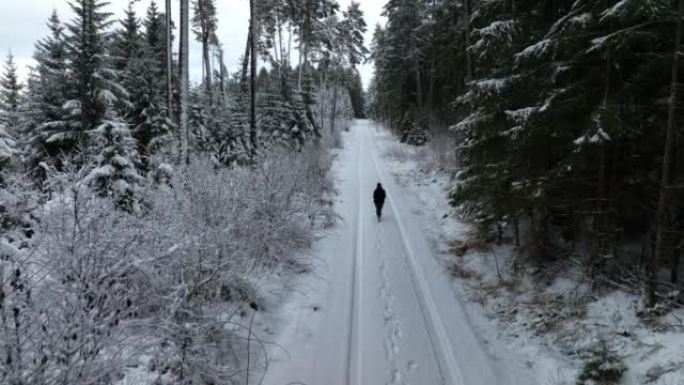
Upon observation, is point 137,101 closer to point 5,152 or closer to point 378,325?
point 5,152

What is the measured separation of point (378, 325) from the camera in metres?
7.51

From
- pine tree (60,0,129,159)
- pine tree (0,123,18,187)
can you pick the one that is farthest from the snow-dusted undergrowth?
pine tree (60,0,129,159)

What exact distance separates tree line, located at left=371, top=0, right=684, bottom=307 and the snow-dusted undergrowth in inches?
204

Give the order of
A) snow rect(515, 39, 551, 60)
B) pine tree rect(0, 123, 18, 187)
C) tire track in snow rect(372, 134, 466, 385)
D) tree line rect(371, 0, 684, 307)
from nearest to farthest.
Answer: tree line rect(371, 0, 684, 307), tire track in snow rect(372, 134, 466, 385), snow rect(515, 39, 551, 60), pine tree rect(0, 123, 18, 187)

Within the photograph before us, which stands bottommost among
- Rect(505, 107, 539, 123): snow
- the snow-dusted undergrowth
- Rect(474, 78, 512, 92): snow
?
the snow-dusted undergrowth

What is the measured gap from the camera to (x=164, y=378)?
14.7ft

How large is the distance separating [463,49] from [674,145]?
36.4 feet

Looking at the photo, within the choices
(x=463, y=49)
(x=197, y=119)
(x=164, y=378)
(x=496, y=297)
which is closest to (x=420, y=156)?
(x=463, y=49)

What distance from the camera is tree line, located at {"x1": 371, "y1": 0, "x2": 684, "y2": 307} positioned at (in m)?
6.00

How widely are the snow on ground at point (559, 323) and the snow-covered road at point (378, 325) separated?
17.1 inches

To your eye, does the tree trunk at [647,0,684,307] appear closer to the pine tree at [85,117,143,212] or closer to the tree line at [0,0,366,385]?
the tree line at [0,0,366,385]

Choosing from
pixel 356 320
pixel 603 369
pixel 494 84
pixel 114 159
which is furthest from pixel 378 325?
pixel 114 159

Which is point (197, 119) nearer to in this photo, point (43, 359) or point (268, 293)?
point (268, 293)

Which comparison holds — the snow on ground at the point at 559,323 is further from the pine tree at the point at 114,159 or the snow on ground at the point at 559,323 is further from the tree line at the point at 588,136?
the pine tree at the point at 114,159
